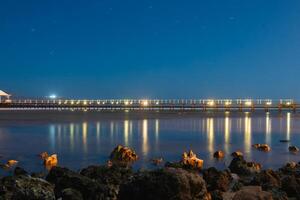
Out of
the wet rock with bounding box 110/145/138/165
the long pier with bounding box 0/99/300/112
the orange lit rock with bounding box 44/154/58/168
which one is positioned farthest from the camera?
the long pier with bounding box 0/99/300/112

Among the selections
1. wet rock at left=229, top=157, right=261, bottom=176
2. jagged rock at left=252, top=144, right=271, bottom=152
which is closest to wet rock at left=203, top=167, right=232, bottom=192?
wet rock at left=229, top=157, right=261, bottom=176

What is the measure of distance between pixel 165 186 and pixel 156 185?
16 cm

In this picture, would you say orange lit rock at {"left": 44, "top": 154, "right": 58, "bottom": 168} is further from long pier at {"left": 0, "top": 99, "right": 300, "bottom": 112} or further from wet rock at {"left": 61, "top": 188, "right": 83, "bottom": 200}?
long pier at {"left": 0, "top": 99, "right": 300, "bottom": 112}

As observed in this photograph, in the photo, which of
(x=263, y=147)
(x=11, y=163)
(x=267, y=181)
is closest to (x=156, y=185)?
(x=267, y=181)

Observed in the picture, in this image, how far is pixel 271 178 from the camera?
9.96 meters

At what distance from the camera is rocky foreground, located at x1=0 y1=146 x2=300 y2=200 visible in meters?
6.58

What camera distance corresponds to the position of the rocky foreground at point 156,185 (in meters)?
6.58

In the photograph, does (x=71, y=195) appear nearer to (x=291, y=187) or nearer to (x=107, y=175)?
(x=107, y=175)

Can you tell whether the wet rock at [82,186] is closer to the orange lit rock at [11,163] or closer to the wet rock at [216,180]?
the wet rock at [216,180]

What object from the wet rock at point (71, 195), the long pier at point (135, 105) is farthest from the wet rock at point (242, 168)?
the long pier at point (135, 105)

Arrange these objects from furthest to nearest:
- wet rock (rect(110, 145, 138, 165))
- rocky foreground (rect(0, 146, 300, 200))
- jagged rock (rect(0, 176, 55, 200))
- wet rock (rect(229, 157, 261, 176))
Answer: wet rock (rect(110, 145, 138, 165)) < wet rock (rect(229, 157, 261, 176)) < jagged rock (rect(0, 176, 55, 200)) < rocky foreground (rect(0, 146, 300, 200))

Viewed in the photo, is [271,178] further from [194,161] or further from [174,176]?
[174,176]

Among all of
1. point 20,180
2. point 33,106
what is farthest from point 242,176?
point 33,106

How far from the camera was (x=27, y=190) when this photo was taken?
735 centimetres
